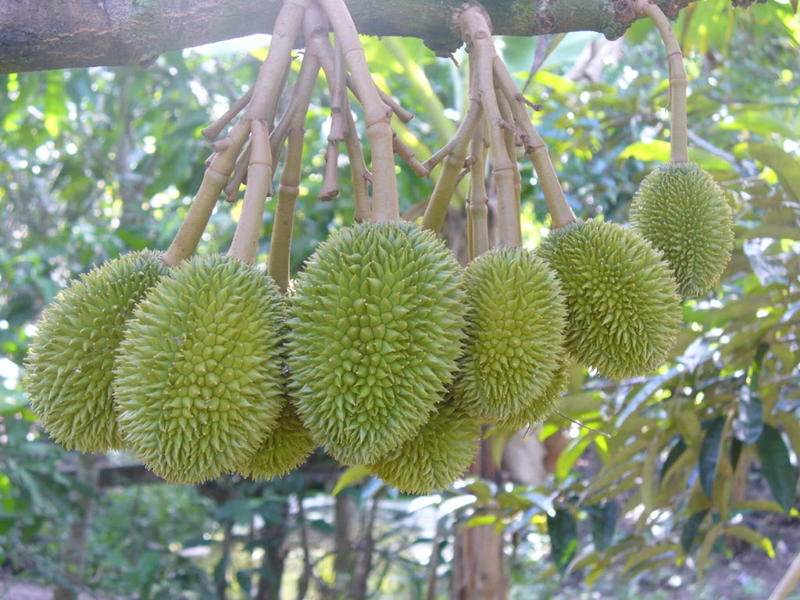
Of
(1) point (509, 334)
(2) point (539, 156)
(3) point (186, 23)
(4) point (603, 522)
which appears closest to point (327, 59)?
(3) point (186, 23)

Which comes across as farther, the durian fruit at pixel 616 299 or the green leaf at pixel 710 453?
the green leaf at pixel 710 453

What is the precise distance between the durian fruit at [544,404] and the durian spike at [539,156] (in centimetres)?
18

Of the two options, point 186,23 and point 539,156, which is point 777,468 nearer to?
point 539,156

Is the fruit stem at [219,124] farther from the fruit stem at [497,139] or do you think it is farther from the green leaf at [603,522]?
the green leaf at [603,522]

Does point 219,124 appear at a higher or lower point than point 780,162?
lower

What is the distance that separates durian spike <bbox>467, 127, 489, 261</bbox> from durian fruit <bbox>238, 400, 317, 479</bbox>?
0.34 m

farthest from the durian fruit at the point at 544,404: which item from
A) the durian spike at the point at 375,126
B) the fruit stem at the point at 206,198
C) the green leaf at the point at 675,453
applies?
the green leaf at the point at 675,453

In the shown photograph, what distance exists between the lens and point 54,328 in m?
0.83

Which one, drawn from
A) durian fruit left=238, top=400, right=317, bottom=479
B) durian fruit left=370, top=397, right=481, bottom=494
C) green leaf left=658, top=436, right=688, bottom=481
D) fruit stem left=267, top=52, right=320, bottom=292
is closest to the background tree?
green leaf left=658, top=436, right=688, bottom=481

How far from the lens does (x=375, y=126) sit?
0.82 metres

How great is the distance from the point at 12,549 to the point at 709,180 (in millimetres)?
3146

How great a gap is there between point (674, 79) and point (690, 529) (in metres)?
1.04

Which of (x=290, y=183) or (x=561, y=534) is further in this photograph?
(x=561, y=534)

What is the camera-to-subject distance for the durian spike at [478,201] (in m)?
0.99
